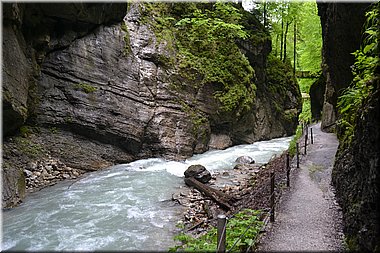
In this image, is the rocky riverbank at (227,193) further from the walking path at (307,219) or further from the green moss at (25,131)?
the green moss at (25,131)

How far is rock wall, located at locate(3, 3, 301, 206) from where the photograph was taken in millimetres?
12094

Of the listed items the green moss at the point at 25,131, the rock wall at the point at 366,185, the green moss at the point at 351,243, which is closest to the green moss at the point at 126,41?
the green moss at the point at 25,131

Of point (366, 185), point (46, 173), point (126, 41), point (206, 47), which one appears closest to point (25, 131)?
point (46, 173)

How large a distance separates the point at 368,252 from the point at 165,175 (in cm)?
954

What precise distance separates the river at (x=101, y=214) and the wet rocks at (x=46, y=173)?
19.1 inches

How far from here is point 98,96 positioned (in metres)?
14.1

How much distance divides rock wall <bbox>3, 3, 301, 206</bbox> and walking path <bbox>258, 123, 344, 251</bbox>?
312 inches

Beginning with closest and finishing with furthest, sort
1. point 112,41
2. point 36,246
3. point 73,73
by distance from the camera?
point 36,246, point 73,73, point 112,41

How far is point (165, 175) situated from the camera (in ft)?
41.5

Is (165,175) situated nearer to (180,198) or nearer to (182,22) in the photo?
(180,198)

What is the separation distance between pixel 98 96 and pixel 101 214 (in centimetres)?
739

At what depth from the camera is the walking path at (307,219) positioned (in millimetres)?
4992

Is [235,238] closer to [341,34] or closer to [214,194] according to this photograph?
[214,194]

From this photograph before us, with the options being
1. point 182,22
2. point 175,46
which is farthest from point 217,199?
point 182,22
